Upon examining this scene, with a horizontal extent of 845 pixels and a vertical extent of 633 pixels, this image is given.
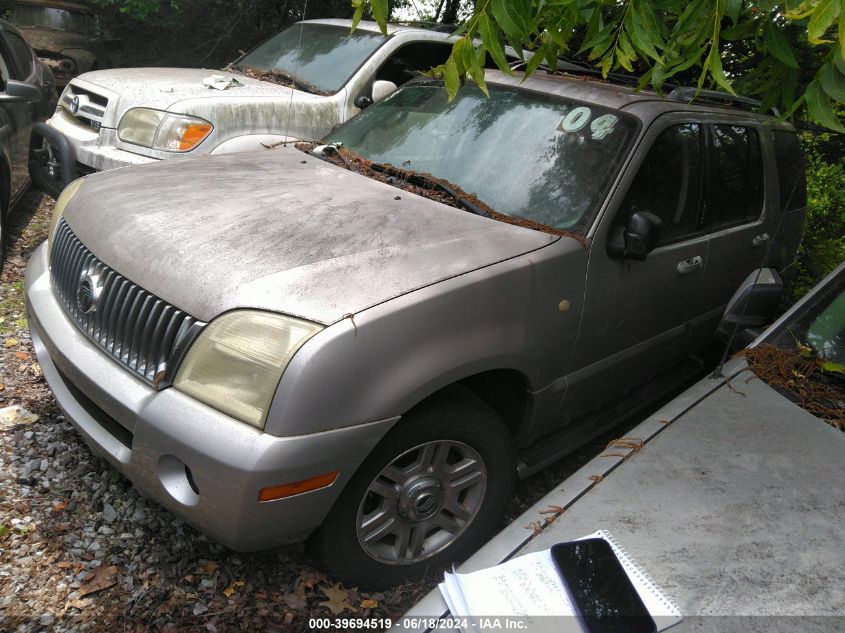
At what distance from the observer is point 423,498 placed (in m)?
2.58

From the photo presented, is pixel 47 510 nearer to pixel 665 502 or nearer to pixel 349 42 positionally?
pixel 665 502

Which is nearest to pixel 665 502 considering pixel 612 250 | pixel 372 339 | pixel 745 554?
pixel 745 554

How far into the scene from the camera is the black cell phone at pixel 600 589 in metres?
1.63

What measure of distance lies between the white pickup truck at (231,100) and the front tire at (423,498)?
3.02 m

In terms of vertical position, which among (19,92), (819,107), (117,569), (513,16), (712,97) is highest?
(513,16)

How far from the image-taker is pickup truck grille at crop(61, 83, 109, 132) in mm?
5492

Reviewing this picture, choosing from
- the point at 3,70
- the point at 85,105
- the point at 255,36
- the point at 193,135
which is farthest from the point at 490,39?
the point at 255,36

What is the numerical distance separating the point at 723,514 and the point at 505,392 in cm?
108

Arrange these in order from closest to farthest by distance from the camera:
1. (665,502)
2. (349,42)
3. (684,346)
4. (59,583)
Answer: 1. (665,502)
2. (59,583)
3. (684,346)
4. (349,42)

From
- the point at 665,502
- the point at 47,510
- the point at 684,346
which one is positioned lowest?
the point at 47,510

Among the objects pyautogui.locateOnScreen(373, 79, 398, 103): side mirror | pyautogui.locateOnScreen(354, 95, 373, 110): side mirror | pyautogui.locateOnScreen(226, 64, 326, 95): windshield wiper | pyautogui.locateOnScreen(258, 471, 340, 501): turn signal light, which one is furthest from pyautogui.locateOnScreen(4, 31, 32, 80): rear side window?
pyautogui.locateOnScreen(258, 471, 340, 501): turn signal light

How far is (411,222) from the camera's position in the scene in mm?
2828

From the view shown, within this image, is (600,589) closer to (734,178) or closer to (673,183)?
(673,183)

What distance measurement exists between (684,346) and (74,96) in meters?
5.06
